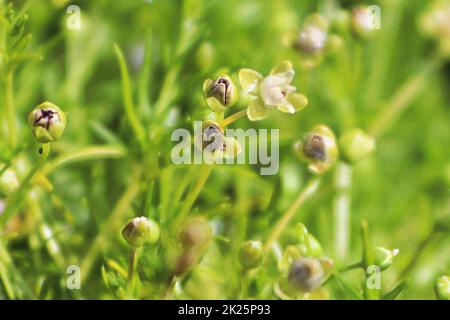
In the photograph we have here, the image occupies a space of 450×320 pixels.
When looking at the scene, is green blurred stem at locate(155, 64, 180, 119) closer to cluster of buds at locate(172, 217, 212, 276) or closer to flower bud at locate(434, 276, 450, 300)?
cluster of buds at locate(172, 217, 212, 276)

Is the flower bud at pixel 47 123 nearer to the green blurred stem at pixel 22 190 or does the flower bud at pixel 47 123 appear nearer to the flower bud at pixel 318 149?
the green blurred stem at pixel 22 190

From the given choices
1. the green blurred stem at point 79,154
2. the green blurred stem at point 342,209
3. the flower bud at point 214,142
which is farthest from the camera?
the green blurred stem at point 342,209

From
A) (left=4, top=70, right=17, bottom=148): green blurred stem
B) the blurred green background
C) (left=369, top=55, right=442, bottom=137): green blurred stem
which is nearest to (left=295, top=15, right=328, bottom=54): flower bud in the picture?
the blurred green background

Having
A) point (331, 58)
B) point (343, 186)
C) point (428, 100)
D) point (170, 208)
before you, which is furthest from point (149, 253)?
point (428, 100)

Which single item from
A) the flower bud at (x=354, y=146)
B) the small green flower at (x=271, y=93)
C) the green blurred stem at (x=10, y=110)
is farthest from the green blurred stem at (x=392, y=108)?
the green blurred stem at (x=10, y=110)
